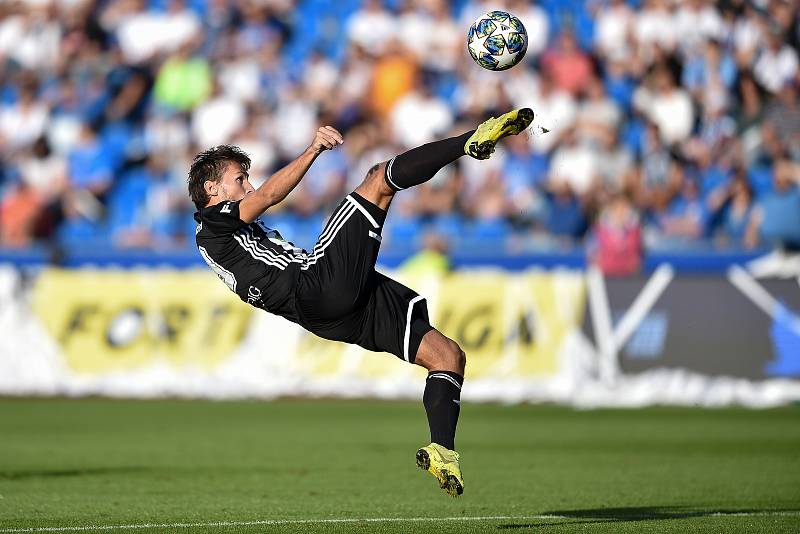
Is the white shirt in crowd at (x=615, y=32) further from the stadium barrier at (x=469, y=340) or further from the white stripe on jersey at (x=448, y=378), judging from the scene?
the white stripe on jersey at (x=448, y=378)

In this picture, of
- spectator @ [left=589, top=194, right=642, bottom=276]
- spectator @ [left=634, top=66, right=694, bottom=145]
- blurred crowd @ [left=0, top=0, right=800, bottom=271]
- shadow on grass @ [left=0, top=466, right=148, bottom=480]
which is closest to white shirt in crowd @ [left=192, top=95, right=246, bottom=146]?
blurred crowd @ [left=0, top=0, right=800, bottom=271]

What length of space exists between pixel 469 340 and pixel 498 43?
27.9 feet

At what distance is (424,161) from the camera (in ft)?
24.1

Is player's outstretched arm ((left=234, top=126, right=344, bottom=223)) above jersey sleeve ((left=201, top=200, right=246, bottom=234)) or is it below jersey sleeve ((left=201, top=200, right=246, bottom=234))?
above

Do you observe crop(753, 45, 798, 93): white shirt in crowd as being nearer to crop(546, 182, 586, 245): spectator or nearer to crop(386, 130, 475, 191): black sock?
crop(546, 182, 586, 245): spectator

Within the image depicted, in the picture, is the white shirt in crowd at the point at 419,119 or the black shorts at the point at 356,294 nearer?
the black shorts at the point at 356,294

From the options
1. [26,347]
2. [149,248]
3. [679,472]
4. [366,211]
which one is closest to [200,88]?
[149,248]

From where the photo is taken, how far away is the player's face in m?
7.95

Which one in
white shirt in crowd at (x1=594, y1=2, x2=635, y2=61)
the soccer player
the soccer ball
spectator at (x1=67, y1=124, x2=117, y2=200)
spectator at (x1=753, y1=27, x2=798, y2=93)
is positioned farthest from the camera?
spectator at (x1=67, y1=124, x2=117, y2=200)

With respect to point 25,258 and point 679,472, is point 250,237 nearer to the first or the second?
point 679,472

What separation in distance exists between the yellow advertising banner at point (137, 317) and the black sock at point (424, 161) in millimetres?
9789

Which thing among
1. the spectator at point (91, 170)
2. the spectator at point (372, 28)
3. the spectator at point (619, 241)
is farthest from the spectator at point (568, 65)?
the spectator at point (91, 170)

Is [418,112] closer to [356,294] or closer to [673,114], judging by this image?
[673,114]

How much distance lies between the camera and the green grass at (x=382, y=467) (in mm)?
7934
